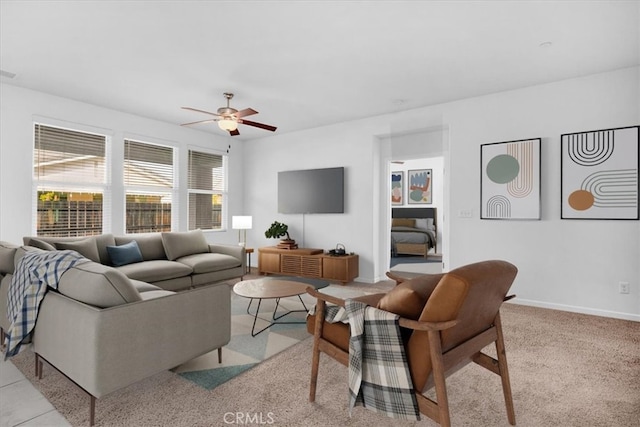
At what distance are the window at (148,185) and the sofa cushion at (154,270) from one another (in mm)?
1182

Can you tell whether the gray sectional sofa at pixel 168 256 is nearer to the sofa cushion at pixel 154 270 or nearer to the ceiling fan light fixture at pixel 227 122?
the sofa cushion at pixel 154 270

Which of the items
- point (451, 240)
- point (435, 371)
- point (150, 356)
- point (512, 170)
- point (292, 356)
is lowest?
point (292, 356)

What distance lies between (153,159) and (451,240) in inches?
188

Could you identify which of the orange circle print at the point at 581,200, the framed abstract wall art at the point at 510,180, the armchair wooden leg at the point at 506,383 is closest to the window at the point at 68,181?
the armchair wooden leg at the point at 506,383

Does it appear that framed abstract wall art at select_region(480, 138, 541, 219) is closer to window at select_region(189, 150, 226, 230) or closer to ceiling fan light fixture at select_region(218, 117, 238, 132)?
ceiling fan light fixture at select_region(218, 117, 238, 132)

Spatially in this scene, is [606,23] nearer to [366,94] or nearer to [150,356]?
[366,94]

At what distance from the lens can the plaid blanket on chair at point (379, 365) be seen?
1512 millimetres

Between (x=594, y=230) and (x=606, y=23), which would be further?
(x=594, y=230)

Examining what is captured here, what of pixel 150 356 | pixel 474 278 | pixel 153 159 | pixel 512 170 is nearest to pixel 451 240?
pixel 512 170

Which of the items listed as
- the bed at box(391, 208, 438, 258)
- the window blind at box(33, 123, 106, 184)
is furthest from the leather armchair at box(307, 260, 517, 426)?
the bed at box(391, 208, 438, 258)

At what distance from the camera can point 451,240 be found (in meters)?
4.62

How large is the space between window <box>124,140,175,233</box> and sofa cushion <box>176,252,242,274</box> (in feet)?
3.66

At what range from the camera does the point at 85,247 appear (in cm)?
399

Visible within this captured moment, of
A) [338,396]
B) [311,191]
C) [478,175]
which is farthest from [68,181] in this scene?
[478,175]
